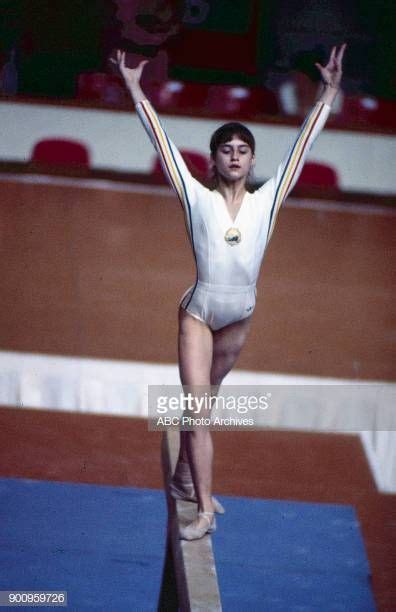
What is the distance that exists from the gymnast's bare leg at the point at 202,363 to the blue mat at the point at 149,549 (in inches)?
58.4

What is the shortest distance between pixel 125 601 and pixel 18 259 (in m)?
3.75

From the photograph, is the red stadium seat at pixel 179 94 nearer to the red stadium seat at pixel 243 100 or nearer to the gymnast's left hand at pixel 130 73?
the red stadium seat at pixel 243 100

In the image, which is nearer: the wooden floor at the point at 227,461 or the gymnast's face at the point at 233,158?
the gymnast's face at the point at 233,158

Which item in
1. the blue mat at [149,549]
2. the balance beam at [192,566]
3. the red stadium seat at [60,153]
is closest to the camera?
the balance beam at [192,566]

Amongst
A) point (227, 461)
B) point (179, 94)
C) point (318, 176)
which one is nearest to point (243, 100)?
point (179, 94)

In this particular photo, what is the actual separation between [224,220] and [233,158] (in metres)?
0.17

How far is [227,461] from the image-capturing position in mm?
5266

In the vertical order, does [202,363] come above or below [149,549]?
above

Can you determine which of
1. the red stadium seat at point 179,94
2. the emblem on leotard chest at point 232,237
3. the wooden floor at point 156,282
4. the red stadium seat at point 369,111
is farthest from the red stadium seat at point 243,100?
the emblem on leotard chest at point 232,237

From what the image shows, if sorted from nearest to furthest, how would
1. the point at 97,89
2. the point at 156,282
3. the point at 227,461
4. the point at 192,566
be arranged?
the point at 192,566, the point at 227,461, the point at 156,282, the point at 97,89

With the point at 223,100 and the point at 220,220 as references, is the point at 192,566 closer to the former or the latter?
the point at 220,220

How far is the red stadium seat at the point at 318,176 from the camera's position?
8.71 m

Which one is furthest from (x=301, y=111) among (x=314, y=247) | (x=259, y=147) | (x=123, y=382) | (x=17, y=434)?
(x=17, y=434)

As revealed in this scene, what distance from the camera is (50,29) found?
879 cm
